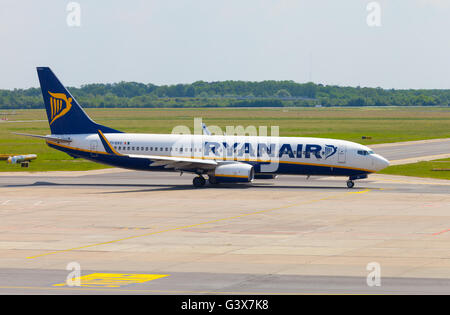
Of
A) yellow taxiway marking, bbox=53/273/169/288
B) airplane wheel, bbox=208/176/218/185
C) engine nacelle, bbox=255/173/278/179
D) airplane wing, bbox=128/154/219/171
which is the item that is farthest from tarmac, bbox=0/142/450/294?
airplane wing, bbox=128/154/219/171

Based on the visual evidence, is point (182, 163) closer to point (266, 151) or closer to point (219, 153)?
point (219, 153)

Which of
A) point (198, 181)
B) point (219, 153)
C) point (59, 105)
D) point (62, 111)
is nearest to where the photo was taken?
point (198, 181)

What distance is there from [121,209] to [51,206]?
4.78 meters

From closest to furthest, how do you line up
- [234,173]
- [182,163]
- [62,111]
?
1. [234,173]
2. [182,163]
3. [62,111]

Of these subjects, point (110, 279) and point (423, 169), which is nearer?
point (110, 279)

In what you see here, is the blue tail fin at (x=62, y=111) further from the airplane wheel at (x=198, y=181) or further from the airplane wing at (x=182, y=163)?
the airplane wheel at (x=198, y=181)

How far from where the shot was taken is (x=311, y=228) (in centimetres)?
3897

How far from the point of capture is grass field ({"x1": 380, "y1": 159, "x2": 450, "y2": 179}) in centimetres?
7019

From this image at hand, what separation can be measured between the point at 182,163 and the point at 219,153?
317 cm

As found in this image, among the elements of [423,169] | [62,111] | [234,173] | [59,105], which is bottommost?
[423,169]

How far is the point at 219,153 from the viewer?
60.0 m

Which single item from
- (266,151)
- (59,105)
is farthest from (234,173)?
(59,105)

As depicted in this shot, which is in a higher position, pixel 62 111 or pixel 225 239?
pixel 62 111

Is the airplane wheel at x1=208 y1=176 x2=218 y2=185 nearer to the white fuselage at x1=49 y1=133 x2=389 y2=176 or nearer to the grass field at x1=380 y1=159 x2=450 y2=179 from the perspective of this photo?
the white fuselage at x1=49 y1=133 x2=389 y2=176
